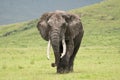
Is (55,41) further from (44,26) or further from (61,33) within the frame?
(44,26)

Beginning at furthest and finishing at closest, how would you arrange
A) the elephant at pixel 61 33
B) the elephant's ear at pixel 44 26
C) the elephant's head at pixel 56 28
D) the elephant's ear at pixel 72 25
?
the elephant's ear at pixel 72 25, the elephant's ear at pixel 44 26, the elephant at pixel 61 33, the elephant's head at pixel 56 28

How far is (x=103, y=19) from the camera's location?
11512 centimetres

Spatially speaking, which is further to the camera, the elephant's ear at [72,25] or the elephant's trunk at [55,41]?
the elephant's ear at [72,25]

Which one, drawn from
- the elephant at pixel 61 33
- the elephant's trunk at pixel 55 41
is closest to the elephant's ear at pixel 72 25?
the elephant at pixel 61 33

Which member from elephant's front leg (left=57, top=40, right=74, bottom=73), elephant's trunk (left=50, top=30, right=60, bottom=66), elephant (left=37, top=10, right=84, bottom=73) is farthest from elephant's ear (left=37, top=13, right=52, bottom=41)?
elephant's trunk (left=50, top=30, right=60, bottom=66)

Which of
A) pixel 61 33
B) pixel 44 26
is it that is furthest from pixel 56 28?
pixel 44 26

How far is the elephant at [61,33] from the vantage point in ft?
80.5

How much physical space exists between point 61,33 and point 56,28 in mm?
593

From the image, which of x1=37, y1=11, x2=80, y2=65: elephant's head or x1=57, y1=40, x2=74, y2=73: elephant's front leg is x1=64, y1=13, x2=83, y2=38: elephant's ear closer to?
x1=37, y1=11, x2=80, y2=65: elephant's head

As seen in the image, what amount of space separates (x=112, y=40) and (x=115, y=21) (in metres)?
28.8

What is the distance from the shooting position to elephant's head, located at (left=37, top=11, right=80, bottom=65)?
24.2 meters

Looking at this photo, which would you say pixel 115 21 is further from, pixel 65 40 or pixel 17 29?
pixel 65 40

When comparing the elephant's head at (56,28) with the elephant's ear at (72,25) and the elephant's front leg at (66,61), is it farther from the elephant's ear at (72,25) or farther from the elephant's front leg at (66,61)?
the elephant's front leg at (66,61)

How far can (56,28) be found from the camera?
2472 centimetres
